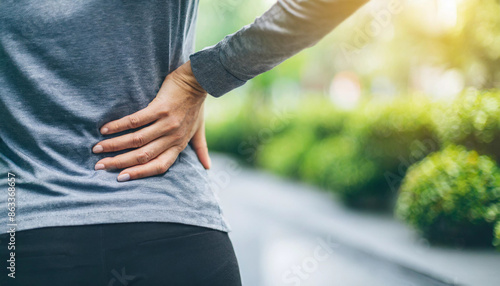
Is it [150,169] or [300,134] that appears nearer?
[150,169]

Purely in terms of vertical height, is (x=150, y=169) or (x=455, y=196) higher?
(x=150, y=169)

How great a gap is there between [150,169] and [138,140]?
10 centimetres

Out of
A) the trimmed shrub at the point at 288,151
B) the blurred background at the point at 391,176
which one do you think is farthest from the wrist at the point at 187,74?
the trimmed shrub at the point at 288,151

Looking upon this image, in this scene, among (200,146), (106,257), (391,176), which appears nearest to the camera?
(106,257)

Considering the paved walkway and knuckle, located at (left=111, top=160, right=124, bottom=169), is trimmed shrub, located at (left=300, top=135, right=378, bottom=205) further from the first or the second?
knuckle, located at (left=111, top=160, right=124, bottom=169)

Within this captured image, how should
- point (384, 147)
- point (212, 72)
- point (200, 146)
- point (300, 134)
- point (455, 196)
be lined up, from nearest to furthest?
point (212, 72) < point (200, 146) < point (455, 196) < point (384, 147) < point (300, 134)

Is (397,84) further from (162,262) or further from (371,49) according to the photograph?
(162,262)

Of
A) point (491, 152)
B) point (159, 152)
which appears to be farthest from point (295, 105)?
point (159, 152)

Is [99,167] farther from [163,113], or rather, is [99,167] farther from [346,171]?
[346,171]

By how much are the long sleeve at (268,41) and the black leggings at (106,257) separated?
388 millimetres

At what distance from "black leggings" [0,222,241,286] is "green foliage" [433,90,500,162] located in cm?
539

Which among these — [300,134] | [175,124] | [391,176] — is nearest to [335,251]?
[391,176]

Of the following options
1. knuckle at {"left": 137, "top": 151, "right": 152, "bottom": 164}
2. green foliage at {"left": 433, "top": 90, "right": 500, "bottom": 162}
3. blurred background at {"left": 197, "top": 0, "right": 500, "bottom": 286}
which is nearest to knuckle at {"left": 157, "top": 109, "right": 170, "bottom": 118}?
→ knuckle at {"left": 137, "top": 151, "right": 152, "bottom": 164}

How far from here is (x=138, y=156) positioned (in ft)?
3.69
